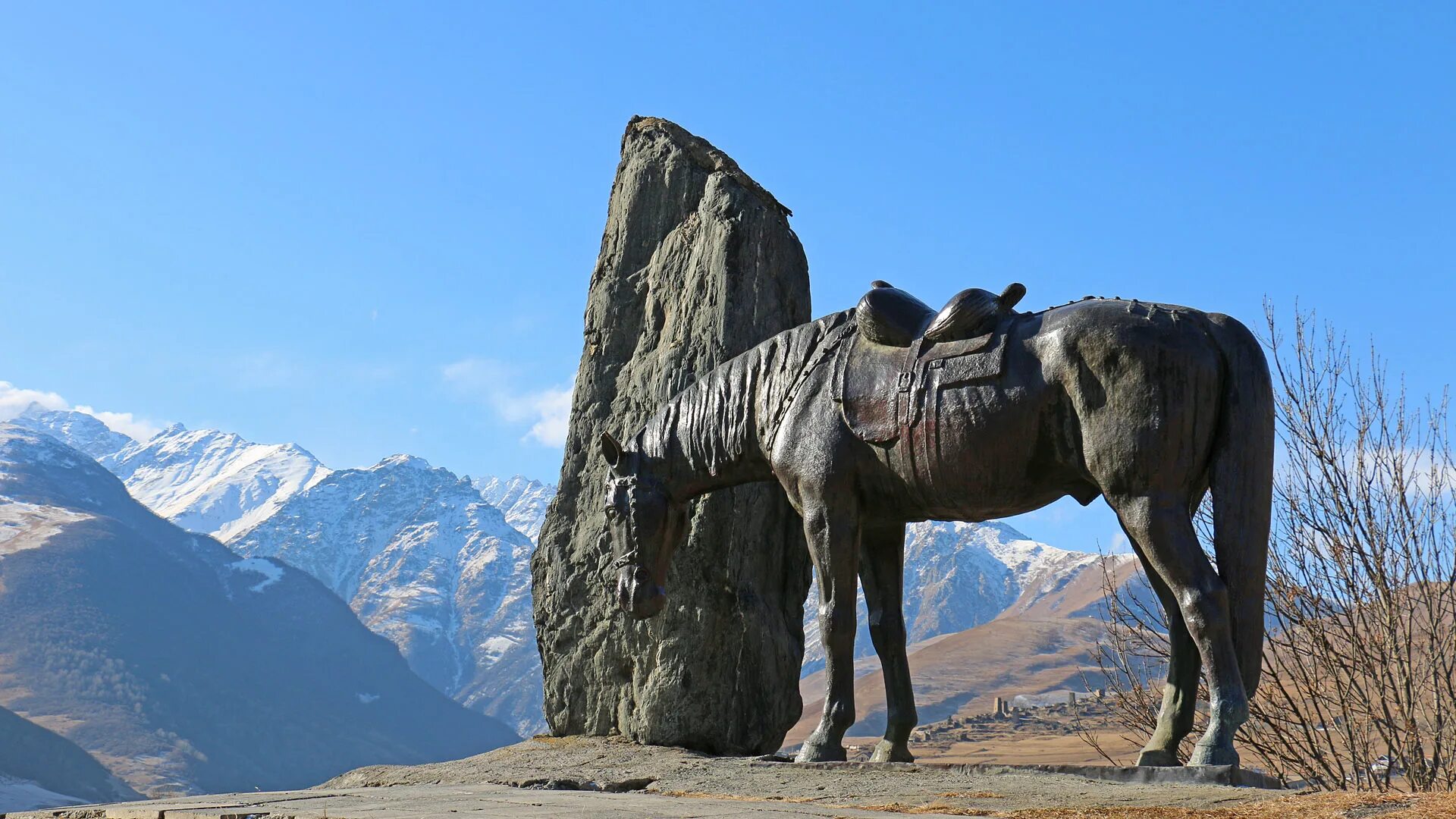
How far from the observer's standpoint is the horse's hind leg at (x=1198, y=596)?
6676 mm

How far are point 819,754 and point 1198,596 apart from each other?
101 inches

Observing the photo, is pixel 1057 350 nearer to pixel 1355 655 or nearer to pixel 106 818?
pixel 106 818

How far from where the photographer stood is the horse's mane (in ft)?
29.1

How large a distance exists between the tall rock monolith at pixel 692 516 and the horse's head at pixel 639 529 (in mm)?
806

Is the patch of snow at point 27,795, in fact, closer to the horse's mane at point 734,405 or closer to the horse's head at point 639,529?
the horse's head at point 639,529

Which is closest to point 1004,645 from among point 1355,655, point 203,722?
point 203,722

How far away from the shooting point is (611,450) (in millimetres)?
9422

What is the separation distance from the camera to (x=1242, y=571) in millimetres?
7008

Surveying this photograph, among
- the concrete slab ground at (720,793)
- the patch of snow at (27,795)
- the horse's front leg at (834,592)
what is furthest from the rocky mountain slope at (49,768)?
the horse's front leg at (834,592)

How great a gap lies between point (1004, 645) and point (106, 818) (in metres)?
195

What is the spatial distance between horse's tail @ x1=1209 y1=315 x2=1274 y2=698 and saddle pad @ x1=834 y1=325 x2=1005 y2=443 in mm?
1232

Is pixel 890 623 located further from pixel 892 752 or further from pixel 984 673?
pixel 984 673

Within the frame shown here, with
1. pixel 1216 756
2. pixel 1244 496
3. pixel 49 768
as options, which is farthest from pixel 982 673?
pixel 1216 756

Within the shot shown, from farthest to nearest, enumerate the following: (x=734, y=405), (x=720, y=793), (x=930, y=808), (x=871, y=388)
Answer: (x=734, y=405), (x=871, y=388), (x=720, y=793), (x=930, y=808)
